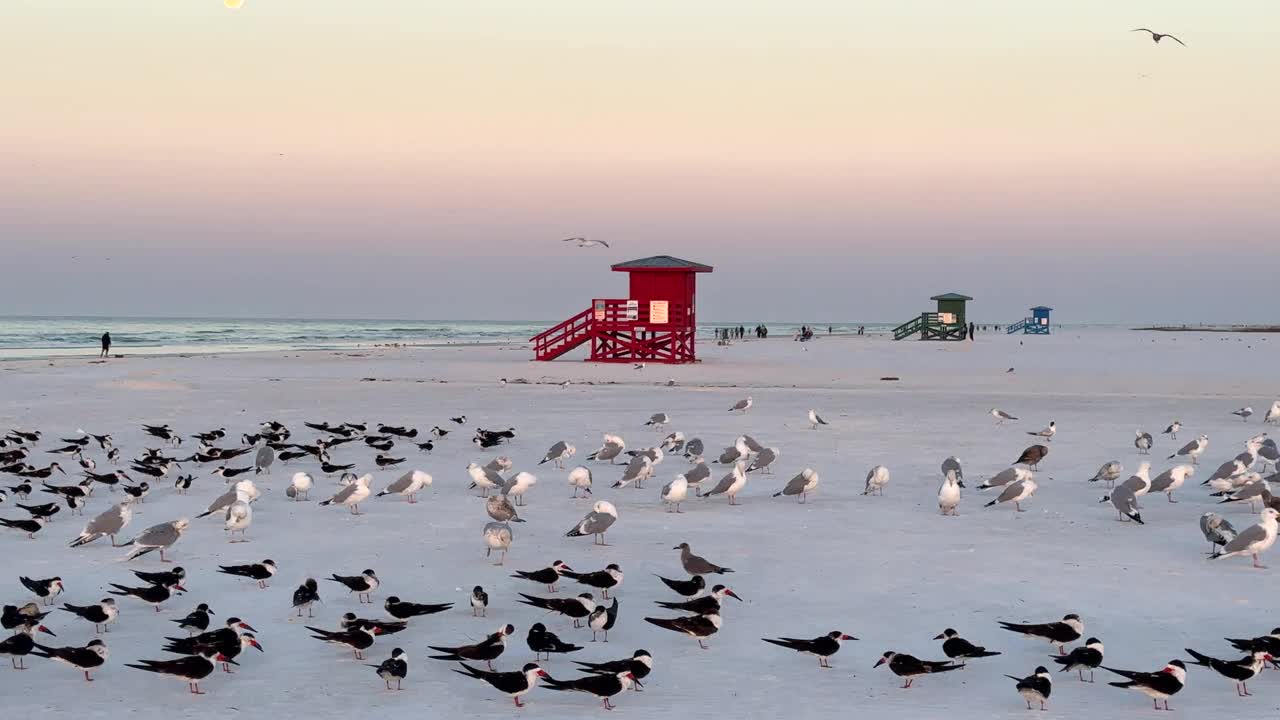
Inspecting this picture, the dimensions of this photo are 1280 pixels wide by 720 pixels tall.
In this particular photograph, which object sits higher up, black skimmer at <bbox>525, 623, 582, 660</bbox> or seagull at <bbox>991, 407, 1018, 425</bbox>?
seagull at <bbox>991, 407, 1018, 425</bbox>

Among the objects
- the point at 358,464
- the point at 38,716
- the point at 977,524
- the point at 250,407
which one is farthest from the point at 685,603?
the point at 250,407

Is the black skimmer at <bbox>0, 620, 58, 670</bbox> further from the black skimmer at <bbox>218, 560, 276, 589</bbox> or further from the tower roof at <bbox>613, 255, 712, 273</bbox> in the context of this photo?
the tower roof at <bbox>613, 255, 712, 273</bbox>

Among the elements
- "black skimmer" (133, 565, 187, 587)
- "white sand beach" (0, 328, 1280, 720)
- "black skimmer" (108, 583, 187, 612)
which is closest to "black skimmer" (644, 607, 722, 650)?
"white sand beach" (0, 328, 1280, 720)

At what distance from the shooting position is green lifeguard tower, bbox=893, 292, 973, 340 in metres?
95.9

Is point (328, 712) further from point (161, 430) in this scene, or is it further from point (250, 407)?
point (250, 407)

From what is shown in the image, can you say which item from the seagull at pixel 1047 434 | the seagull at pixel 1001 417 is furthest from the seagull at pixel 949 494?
the seagull at pixel 1001 417

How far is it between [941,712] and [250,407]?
81.0 feet

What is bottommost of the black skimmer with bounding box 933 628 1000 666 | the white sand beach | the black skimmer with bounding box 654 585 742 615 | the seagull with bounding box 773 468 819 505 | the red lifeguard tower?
the white sand beach

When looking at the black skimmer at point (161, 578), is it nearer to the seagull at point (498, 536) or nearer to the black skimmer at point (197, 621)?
the black skimmer at point (197, 621)

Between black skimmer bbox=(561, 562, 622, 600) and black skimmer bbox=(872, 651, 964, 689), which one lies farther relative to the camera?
black skimmer bbox=(561, 562, 622, 600)

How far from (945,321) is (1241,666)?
91.4 meters

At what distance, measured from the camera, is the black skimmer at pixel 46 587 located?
9750mm

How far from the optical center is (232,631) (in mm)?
8172

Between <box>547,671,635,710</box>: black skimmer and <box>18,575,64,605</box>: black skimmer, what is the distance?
192 inches
